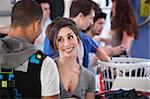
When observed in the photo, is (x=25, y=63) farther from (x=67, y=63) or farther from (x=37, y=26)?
(x=67, y=63)

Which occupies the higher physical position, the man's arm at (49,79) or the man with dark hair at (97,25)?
the man with dark hair at (97,25)

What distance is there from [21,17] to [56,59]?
11.2 inches

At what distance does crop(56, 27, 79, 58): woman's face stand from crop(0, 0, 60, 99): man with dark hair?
0.16 metres

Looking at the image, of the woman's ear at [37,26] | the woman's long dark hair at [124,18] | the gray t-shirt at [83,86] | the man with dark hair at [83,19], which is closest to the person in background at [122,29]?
the woman's long dark hair at [124,18]

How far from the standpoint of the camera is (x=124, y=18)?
5.22 feet

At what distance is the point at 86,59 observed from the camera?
1482 millimetres

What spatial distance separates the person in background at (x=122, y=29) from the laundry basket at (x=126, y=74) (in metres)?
0.06

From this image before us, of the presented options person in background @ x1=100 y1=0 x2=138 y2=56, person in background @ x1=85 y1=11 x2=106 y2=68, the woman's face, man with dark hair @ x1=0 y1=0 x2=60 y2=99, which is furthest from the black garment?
person in background @ x1=100 y1=0 x2=138 y2=56

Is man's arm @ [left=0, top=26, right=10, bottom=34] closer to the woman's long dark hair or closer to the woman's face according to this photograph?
the woman's face

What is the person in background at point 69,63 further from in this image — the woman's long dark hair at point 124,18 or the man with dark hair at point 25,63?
the woman's long dark hair at point 124,18

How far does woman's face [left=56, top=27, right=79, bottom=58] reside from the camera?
4.39 ft

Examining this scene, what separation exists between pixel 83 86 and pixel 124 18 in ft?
1.48

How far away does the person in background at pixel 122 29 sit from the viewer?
62.1 inches

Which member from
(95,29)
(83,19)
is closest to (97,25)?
(95,29)
